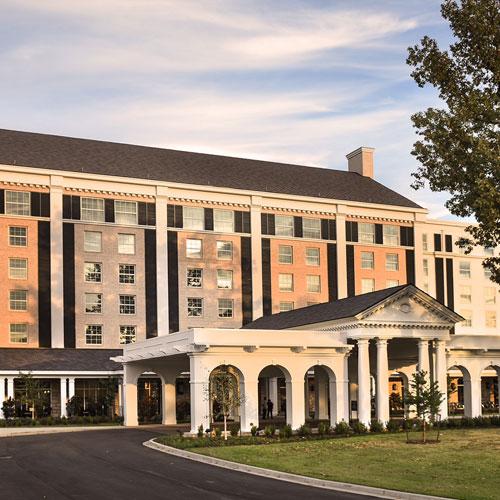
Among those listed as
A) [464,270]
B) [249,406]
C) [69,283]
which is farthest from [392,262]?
[249,406]

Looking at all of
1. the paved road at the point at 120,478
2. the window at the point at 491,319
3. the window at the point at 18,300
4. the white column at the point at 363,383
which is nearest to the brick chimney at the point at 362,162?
the window at the point at 491,319

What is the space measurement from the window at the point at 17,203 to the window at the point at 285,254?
935 inches

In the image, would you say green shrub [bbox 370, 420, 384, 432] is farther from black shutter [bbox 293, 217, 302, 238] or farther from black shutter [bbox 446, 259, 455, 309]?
black shutter [bbox 446, 259, 455, 309]

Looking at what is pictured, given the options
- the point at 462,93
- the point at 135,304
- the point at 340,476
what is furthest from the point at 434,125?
the point at 135,304

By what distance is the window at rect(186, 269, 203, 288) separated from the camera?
79.4m

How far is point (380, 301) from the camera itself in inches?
1953

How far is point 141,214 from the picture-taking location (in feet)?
255

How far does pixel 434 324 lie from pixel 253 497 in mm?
30256

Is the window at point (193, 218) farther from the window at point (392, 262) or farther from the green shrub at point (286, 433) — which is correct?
the green shrub at point (286, 433)

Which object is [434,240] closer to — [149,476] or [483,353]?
[483,353]

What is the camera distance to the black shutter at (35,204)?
7288cm

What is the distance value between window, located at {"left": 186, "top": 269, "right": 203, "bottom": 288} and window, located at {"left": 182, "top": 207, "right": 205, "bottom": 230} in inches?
151

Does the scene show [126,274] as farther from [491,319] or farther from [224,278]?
[491,319]

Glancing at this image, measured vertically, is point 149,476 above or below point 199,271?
below
